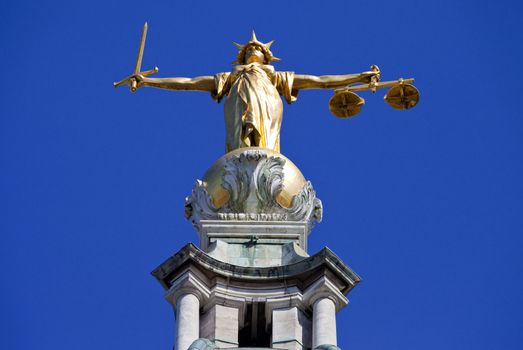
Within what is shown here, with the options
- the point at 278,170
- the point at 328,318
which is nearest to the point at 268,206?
the point at 278,170

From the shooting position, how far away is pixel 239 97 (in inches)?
2153

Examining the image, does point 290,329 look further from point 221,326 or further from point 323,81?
point 323,81

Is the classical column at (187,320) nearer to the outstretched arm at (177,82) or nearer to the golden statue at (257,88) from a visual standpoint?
the golden statue at (257,88)

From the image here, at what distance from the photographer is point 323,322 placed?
1903 inches

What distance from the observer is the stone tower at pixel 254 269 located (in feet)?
160

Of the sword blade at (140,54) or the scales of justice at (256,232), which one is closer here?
the scales of justice at (256,232)

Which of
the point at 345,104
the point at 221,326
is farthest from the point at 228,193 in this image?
the point at 345,104

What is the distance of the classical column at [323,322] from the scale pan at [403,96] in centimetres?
788

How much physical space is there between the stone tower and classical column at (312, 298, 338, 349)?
2 centimetres

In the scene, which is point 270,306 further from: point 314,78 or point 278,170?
point 314,78

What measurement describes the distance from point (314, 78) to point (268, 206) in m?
5.16

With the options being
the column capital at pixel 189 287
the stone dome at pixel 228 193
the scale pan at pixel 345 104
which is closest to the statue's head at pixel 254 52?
the scale pan at pixel 345 104

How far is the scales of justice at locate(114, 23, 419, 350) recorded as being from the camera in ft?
160

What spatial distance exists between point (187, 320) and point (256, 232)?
3.77m
